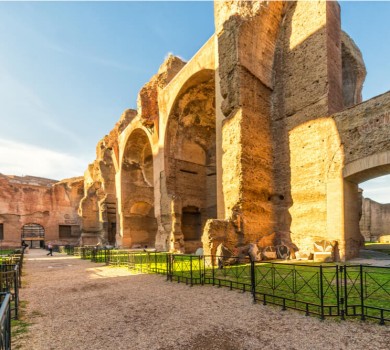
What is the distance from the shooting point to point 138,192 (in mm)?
25078

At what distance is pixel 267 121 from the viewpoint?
1245 cm

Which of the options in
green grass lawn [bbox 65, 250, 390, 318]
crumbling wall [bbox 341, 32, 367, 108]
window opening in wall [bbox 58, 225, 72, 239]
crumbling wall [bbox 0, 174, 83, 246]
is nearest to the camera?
green grass lawn [bbox 65, 250, 390, 318]

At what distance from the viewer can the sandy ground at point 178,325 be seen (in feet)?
11.1

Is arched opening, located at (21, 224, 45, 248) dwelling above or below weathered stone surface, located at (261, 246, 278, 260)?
below

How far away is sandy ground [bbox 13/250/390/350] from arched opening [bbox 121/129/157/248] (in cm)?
1815

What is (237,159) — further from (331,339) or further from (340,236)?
(331,339)

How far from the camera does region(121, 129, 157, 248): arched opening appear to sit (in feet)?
79.4

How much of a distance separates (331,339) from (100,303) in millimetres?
4199

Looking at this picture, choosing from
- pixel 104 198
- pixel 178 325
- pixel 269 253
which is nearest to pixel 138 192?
pixel 104 198

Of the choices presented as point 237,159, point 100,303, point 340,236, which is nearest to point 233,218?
point 237,159

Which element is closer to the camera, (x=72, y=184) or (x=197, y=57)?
(x=197, y=57)

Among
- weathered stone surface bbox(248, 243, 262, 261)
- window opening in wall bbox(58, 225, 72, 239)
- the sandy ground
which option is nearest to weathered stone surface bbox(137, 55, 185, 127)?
weathered stone surface bbox(248, 243, 262, 261)

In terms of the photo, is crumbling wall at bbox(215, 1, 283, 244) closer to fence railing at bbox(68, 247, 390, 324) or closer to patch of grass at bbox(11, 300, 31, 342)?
fence railing at bbox(68, 247, 390, 324)

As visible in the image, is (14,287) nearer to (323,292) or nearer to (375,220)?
(323,292)
